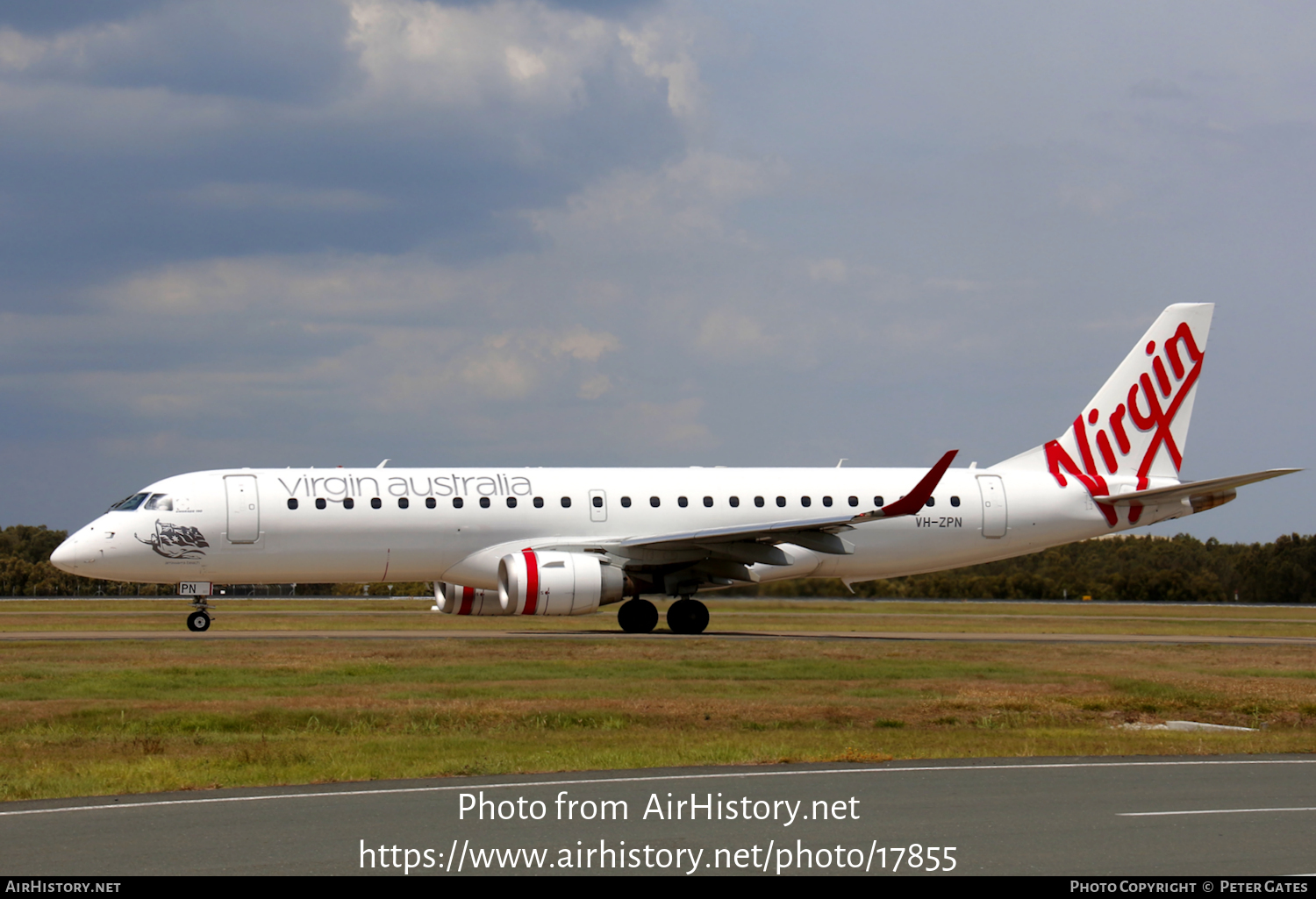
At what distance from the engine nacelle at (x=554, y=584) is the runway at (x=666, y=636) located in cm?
66

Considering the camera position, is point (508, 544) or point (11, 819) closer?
point (11, 819)

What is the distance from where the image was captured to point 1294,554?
76688 millimetres

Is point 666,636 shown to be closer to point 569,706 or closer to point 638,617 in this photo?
point 638,617

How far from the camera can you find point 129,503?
32.0 metres

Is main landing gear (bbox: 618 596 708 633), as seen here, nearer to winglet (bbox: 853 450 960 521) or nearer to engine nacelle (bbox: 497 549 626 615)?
engine nacelle (bbox: 497 549 626 615)

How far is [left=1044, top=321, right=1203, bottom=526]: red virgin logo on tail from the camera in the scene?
38.0 metres

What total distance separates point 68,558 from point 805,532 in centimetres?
1654

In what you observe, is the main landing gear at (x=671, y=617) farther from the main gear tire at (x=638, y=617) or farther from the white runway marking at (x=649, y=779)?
the white runway marking at (x=649, y=779)

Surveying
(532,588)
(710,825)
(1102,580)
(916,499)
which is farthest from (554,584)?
(1102,580)

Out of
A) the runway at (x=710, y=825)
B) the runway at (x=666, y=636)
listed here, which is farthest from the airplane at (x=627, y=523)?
the runway at (x=710, y=825)

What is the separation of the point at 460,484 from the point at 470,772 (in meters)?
20.5

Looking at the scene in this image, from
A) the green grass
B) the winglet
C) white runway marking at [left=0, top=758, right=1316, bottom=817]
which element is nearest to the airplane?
the winglet

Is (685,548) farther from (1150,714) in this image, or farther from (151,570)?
(1150,714)
